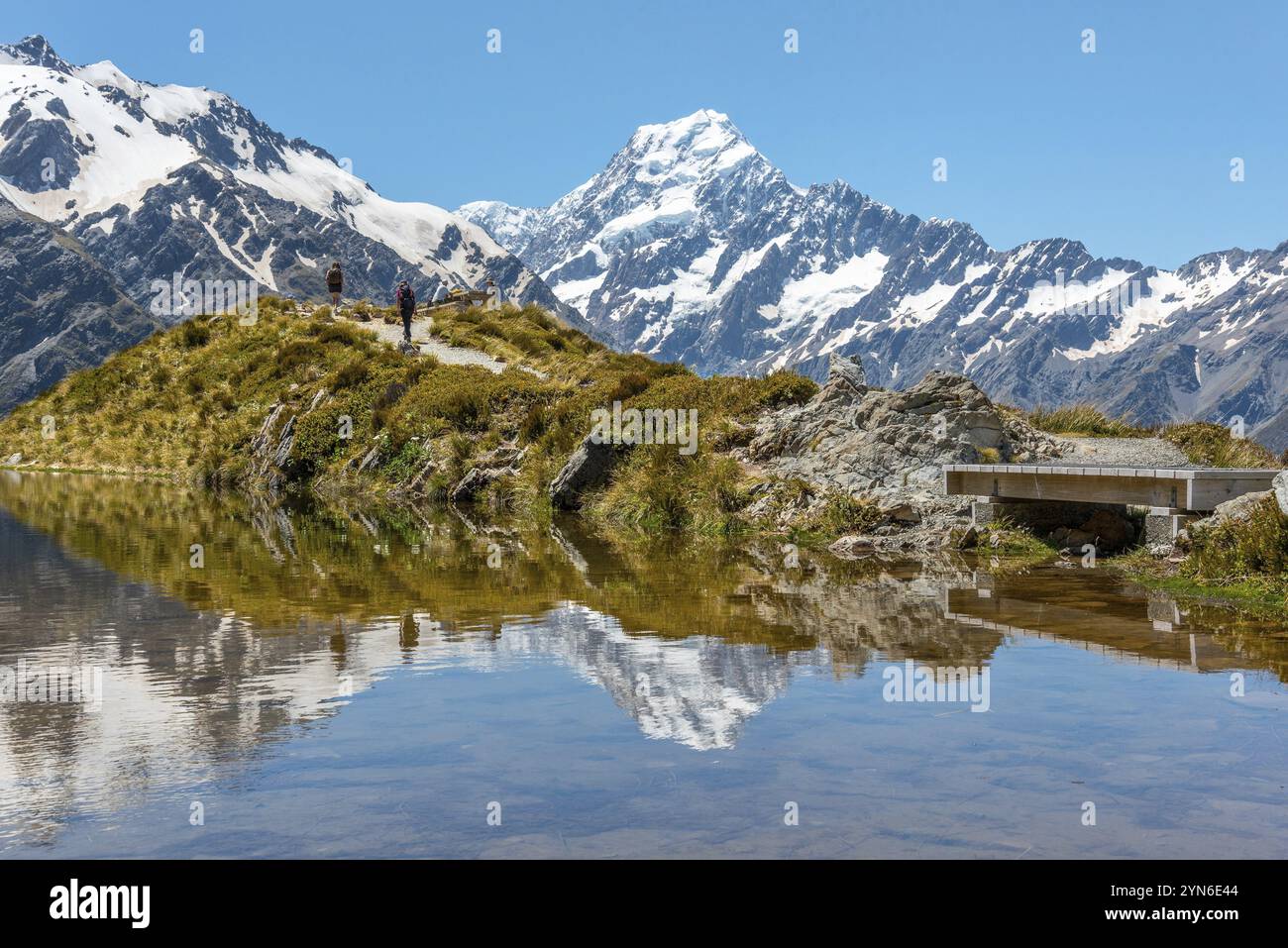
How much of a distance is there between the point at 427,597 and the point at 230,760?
8185mm

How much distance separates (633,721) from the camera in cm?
923

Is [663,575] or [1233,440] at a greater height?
[1233,440]

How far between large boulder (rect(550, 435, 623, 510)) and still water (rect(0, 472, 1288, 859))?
1540 centimetres

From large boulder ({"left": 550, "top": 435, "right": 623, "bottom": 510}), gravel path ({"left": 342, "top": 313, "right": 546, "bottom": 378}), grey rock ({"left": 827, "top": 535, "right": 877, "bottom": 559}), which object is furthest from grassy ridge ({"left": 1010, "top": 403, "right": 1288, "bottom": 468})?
gravel path ({"left": 342, "top": 313, "right": 546, "bottom": 378})

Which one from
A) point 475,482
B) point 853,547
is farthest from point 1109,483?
point 475,482

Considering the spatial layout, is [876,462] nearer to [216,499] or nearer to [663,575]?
[663,575]

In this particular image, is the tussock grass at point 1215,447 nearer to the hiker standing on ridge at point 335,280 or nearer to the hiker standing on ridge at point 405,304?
the hiker standing on ridge at point 405,304

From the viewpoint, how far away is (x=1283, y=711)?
9.62m

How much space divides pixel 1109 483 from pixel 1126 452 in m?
7.57

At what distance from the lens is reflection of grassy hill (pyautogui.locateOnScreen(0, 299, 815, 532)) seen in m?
31.9

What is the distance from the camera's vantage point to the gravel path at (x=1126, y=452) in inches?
1023

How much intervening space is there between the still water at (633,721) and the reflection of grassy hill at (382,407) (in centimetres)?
1335
